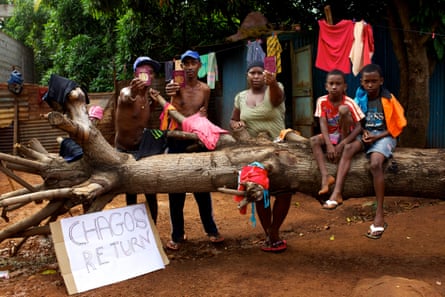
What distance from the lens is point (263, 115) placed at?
13.0 ft

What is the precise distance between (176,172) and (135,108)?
0.77 meters

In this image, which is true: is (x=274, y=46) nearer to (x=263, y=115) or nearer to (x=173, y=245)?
(x=263, y=115)

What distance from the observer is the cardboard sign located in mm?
3297

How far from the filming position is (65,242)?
3.33 metres

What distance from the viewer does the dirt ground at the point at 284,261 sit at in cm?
332

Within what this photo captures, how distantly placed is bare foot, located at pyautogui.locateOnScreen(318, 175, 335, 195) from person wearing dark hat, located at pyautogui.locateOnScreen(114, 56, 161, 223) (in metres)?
1.76

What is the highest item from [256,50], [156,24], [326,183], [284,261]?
[156,24]

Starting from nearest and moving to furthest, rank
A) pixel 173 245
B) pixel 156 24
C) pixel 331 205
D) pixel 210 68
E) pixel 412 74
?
pixel 331 205
pixel 173 245
pixel 412 74
pixel 210 68
pixel 156 24

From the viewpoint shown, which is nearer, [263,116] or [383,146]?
[383,146]

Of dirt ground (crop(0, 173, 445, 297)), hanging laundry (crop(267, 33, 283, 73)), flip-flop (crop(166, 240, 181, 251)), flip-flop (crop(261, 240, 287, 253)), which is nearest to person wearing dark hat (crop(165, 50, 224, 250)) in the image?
flip-flop (crop(166, 240, 181, 251))

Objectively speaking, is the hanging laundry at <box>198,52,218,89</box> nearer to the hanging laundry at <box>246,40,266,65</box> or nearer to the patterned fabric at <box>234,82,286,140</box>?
the hanging laundry at <box>246,40,266,65</box>

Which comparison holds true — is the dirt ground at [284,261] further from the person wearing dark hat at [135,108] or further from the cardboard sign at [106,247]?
the person wearing dark hat at [135,108]

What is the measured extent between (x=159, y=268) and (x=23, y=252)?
5.66 feet

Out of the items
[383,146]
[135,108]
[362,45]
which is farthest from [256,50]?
[383,146]
